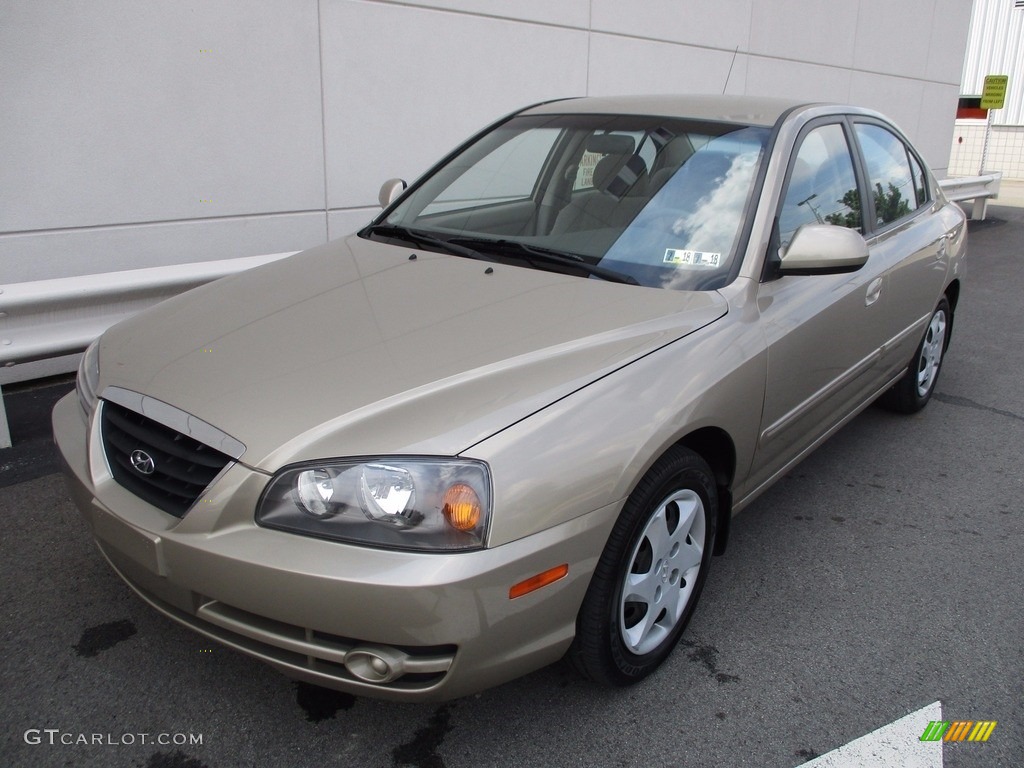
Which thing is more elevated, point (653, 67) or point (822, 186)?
point (653, 67)

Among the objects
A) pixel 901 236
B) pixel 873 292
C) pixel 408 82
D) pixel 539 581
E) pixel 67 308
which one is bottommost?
pixel 539 581

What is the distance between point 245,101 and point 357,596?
4.53 metres

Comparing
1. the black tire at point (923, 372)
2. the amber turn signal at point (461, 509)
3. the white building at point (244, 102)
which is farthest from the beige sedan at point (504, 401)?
the white building at point (244, 102)

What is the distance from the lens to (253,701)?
8.09 feet

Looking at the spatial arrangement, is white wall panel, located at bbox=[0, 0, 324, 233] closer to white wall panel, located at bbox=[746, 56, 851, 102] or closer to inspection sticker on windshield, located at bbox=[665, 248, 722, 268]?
inspection sticker on windshield, located at bbox=[665, 248, 722, 268]

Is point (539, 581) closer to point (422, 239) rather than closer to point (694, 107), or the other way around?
point (422, 239)

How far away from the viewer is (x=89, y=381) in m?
2.71

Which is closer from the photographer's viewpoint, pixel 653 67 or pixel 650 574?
pixel 650 574

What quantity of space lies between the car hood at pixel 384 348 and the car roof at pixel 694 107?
1.00 m

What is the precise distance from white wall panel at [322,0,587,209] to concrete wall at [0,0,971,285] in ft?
0.04

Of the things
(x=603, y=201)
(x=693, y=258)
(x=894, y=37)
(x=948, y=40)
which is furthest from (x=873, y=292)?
(x=948, y=40)

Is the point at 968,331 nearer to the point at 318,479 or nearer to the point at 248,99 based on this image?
the point at 248,99

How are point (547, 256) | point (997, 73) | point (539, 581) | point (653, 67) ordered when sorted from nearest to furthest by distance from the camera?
point (539, 581) → point (547, 256) → point (653, 67) → point (997, 73)

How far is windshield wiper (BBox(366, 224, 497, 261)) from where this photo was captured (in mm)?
3168
